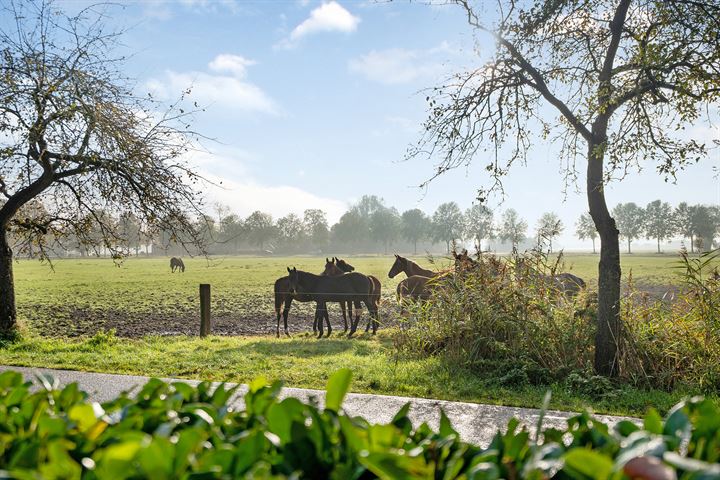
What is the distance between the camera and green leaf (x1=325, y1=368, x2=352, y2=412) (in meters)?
1.56

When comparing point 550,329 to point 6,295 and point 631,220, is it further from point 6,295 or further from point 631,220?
point 631,220

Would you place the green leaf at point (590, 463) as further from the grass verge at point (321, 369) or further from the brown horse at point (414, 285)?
the brown horse at point (414, 285)

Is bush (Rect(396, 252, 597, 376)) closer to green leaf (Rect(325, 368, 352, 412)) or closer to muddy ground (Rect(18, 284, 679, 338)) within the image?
muddy ground (Rect(18, 284, 679, 338))

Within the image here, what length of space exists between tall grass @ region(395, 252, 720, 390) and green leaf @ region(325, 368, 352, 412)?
19.8ft

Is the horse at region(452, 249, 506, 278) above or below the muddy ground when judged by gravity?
above

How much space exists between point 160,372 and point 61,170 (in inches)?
253

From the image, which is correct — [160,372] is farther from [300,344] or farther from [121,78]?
[121,78]

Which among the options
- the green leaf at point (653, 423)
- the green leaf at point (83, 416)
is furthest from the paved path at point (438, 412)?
the green leaf at point (83, 416)

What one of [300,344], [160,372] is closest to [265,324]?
[300,344]

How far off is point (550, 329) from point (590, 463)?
287 inches

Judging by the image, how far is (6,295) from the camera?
35.7 ft

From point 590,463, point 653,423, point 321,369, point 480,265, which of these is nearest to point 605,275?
point 480,265

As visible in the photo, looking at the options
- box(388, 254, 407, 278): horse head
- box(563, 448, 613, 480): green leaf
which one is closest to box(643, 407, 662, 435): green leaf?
box(563, 448, 613, 480): green leaf

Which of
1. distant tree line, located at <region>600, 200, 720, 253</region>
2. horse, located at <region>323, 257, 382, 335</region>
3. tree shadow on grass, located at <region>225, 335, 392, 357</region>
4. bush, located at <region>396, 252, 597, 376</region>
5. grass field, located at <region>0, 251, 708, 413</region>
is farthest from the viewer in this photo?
distant tree line, located at <region>600, 200, 720, 253</region>
